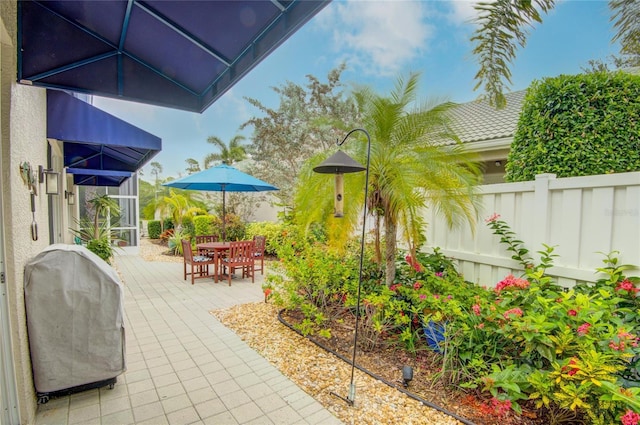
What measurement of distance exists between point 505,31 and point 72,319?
504 cm

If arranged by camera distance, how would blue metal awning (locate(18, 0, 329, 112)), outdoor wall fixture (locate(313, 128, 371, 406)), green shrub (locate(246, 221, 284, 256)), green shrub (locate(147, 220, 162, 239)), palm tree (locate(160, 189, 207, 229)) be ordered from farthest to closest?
green shrub (locate(147, 220, 162, 239)) → palm tree (locate(160, 189, 207, 229)) → green shrub (locate(246, 221, 284, 256)) → outdoor wall fixture (locate(313, 128, 371, 406)) → blue metal awning (locate(18, 0, 329, 112))

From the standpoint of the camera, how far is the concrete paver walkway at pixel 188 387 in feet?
8.44

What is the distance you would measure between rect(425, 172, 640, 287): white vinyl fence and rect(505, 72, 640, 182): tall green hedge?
44 centimetres

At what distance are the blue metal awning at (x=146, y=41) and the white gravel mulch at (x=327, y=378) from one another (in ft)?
9.96

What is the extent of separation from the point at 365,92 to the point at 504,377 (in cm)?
348

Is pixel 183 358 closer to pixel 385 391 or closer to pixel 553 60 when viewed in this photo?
pixel 385 391

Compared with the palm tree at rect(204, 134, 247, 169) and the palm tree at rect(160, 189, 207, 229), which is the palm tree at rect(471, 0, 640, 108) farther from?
the palm tree at rect(204, 134, 247, 169)

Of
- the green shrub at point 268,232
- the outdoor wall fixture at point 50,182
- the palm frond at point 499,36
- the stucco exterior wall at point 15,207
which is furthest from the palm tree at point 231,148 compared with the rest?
the palm frond at point 499,36

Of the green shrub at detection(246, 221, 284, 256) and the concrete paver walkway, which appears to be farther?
the green shrub at detection(246, 221, 284, 256)

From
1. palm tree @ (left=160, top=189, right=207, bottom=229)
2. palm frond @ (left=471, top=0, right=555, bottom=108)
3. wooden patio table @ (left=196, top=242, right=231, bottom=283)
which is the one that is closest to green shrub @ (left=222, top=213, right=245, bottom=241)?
palm tree @ (left=160, top=189, right=207, bottom=229)

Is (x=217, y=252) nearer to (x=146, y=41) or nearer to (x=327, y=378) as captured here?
(x=327, y=378)

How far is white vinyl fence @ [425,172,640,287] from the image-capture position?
9.30 ft

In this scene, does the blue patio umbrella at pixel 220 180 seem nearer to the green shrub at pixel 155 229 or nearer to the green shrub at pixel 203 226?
the green shrub at pixel 203 226

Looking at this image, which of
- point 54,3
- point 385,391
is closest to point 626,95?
point 385,391
